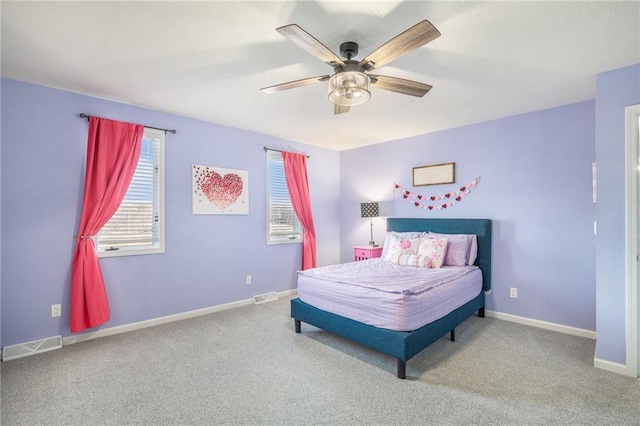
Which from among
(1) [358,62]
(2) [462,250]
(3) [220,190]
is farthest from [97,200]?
(2) [462,250]

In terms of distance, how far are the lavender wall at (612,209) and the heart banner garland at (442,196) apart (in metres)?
1.50

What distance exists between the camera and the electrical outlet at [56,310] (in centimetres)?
290

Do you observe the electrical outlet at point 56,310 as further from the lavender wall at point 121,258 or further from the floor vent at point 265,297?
the floor vent at point 265,297

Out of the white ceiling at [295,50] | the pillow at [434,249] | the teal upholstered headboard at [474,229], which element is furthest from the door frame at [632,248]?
the pillow at [434,249]

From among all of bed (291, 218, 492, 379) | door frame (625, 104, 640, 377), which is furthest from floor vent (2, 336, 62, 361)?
door frame (625, 104, 640, 377)

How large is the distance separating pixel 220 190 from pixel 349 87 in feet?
8.41

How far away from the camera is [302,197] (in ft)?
16.2

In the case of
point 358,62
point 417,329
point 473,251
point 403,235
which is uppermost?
point 358,62

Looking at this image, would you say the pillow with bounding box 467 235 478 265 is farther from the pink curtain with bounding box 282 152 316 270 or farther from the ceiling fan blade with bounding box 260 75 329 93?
the ceiling fan blade with bounding box 260 75 329 93

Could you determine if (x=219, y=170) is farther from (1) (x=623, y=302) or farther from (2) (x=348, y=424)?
→ (1) (x=623, y=302)

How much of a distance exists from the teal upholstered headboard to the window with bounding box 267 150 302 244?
74.9 inches

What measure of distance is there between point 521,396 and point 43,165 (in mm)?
4447

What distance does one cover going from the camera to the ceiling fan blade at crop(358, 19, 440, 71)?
1.57m

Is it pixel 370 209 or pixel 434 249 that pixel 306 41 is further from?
pixel 370 209
